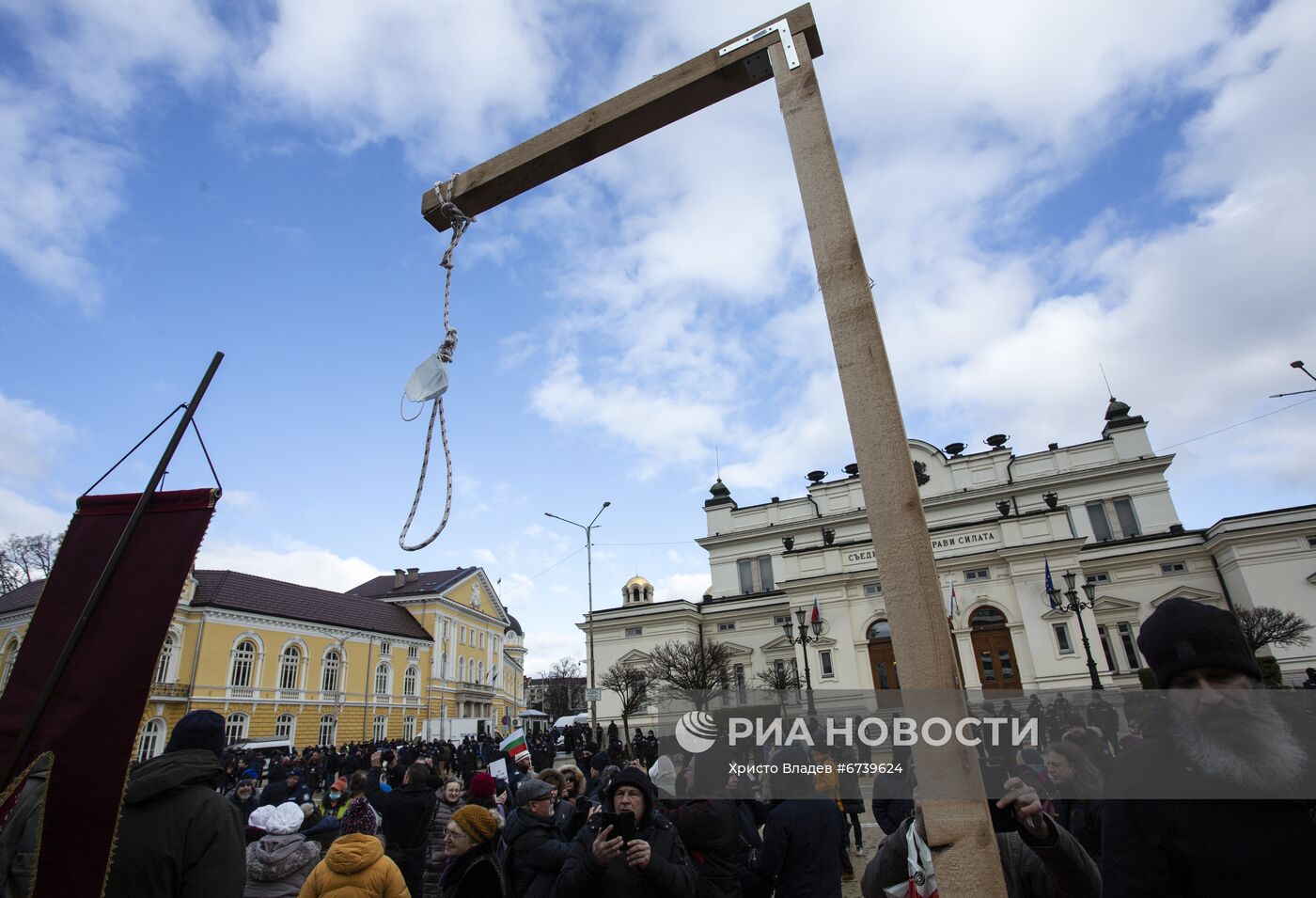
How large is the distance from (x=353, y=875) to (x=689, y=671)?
34.0 m

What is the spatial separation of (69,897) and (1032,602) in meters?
36.4

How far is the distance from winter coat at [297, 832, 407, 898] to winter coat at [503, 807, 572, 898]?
0.74 m

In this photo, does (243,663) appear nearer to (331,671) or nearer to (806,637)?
(331,671)

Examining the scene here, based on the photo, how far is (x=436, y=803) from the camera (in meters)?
6.61

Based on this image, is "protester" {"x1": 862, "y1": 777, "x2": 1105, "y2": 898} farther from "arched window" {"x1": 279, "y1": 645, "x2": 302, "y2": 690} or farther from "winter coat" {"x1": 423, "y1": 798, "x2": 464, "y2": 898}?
"arched window" {"x1": 279, "y1": 645, "x2": 302, "y2": 690}

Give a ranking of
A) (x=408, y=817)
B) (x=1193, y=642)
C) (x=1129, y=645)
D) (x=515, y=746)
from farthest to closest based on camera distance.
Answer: (x=1129, y=645) → (x=515, y=746) → (x=408, y=817) → (x=1193, y=642)

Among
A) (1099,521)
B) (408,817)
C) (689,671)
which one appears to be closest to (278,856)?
(408,817)

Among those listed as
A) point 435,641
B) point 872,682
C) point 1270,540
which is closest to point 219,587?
point 435,641

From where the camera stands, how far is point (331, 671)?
154ft

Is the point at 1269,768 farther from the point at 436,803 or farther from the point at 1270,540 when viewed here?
the point at 1270,540

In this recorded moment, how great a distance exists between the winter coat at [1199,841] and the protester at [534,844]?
3505mm

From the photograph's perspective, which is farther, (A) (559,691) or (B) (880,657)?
(A) (559,691)

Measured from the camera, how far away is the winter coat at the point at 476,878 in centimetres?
405

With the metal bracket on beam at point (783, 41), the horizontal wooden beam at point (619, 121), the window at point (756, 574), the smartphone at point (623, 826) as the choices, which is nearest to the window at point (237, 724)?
the window at point (756, 574)
